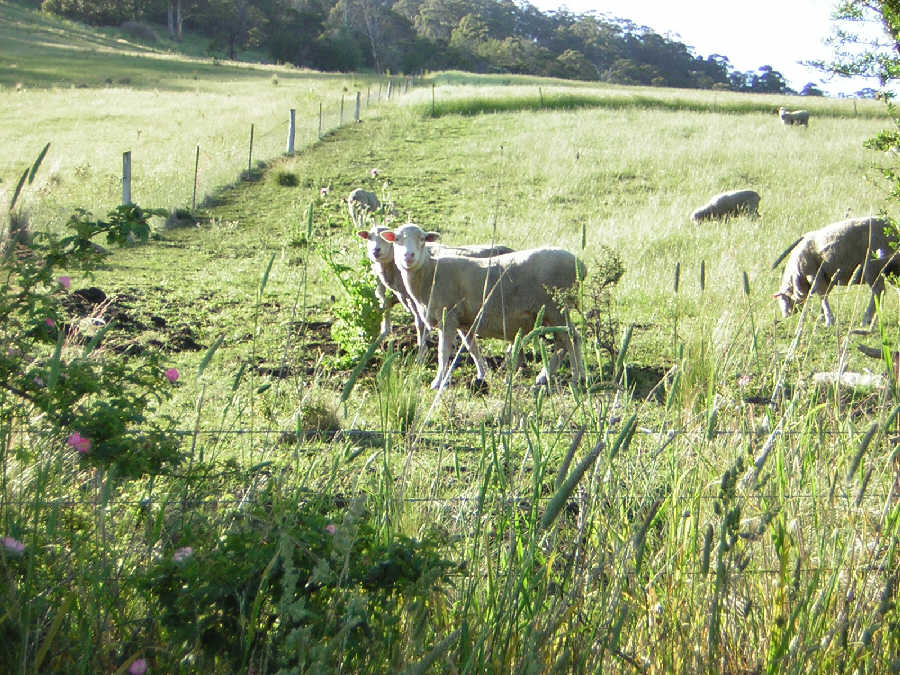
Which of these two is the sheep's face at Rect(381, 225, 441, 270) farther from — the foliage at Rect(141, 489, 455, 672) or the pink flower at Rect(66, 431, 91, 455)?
the foliage at Rect(141, 489, 455, 672)

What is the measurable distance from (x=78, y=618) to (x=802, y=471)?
2253mm

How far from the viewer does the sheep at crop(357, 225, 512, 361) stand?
7.97 meters

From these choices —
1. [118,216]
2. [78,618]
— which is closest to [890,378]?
[78,618]

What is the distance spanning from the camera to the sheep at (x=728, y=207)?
15.1 meters

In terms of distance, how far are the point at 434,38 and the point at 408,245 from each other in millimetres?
95746

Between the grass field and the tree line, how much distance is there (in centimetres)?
5739

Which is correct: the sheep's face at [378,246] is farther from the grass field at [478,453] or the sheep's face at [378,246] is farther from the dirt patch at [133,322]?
the dirt patch at [133,322]

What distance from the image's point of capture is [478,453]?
17.4ft

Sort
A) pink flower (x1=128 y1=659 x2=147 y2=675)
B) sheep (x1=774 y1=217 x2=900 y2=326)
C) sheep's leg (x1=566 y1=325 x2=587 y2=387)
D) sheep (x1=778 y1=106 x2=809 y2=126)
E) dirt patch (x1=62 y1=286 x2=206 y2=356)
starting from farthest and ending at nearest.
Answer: sheep (x1=778 y1=106 x2=809 y2=126)
sheep (x1=774 y1=217 x2=900 y2=326)
dirt patch (x1=62 y1=286 x2=206 y2=356)
sheep's leg (x1=566 y1=325 x2=587 y2=387)
pink flower (x1=128 y1=659 x2=147 y2=675)

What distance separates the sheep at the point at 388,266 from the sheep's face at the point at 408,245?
9.9 inches

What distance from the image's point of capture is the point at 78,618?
2.27 m

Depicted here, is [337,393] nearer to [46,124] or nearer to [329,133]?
[329,133]

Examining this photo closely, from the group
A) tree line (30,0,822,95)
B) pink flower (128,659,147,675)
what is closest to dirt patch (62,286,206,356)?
pink flower (128,659,147,675)

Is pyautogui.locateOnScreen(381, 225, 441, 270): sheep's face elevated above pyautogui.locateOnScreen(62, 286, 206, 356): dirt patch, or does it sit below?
above
